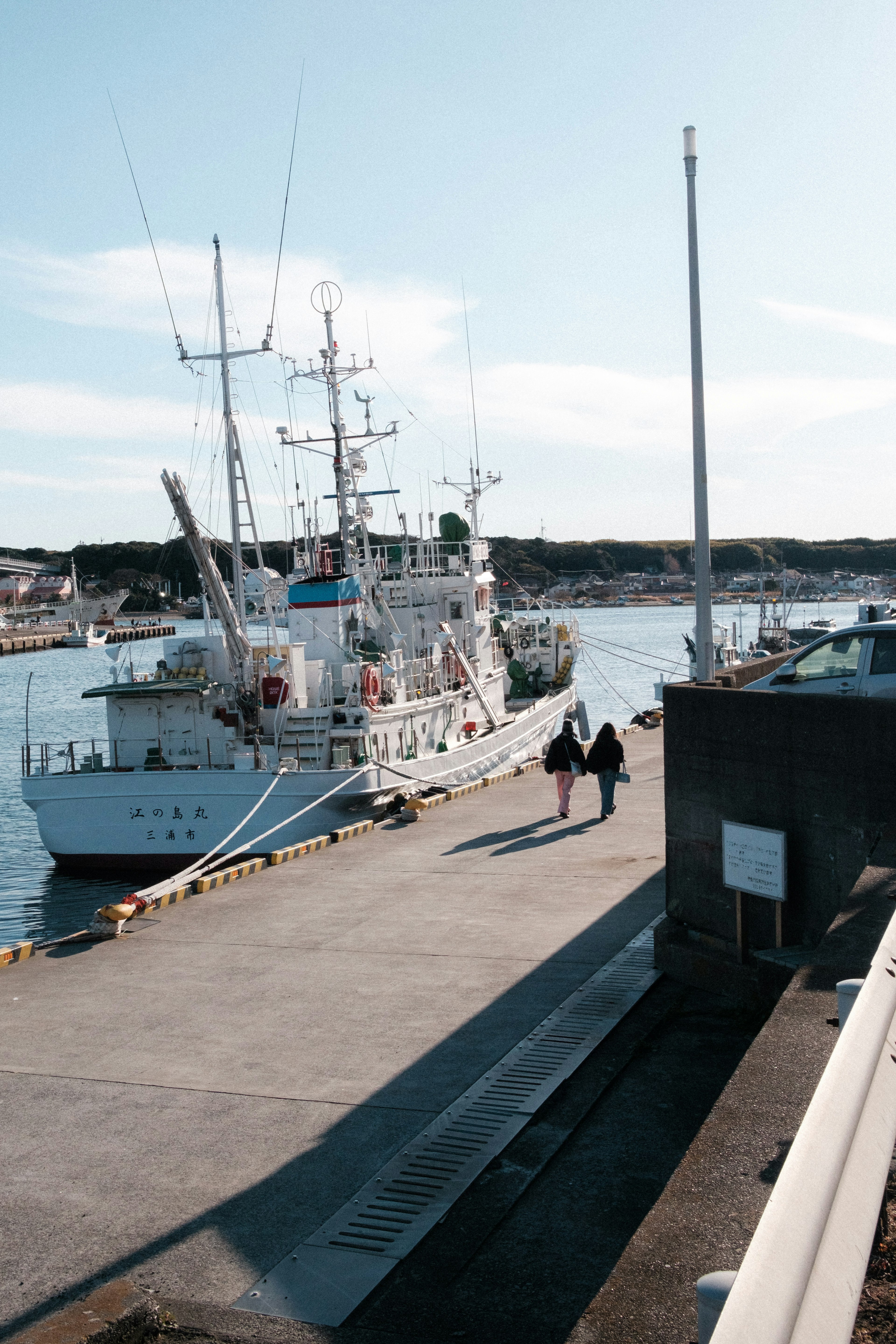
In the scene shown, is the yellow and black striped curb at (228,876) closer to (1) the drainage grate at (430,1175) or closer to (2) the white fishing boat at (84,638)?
(1) the drainage grate at (430,1175)

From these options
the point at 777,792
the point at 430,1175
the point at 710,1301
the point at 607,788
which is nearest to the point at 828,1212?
the point at 710,1301

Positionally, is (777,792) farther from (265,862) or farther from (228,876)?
(265,862)

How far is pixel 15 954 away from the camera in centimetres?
1043

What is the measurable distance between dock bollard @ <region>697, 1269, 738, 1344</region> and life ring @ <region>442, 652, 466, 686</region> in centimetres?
2453

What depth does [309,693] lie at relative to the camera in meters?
22.3

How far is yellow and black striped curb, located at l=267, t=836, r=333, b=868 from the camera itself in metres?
14.3

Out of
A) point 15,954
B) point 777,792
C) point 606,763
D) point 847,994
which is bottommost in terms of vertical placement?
point 15,954

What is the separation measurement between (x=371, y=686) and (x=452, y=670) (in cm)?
599

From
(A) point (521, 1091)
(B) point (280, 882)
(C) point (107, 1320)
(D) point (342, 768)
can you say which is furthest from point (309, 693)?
(C) point (107, 1320)

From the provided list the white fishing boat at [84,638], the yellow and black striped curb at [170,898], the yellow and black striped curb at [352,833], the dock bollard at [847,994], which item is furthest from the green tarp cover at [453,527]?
the white fishing boat at [84,638]

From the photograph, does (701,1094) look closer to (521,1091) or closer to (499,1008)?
(521,1091)

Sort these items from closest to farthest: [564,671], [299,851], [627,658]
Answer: [299,851], [564,671], [627,658]

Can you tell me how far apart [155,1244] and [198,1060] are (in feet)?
7.71

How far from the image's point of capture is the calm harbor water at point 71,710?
21.8m
